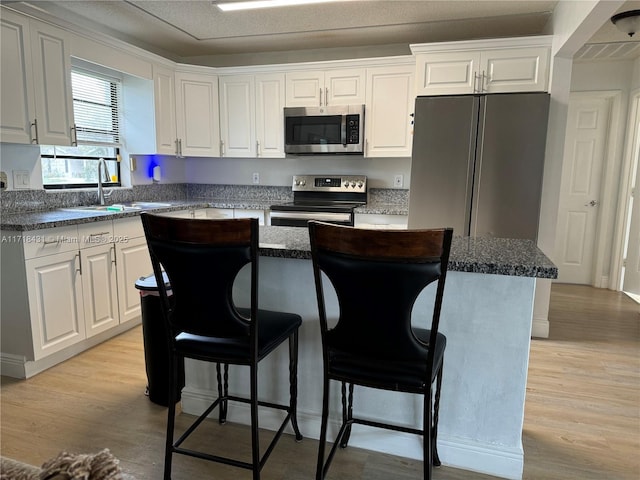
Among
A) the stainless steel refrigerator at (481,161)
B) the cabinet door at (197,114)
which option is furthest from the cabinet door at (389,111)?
the cabinet door at (197,114)

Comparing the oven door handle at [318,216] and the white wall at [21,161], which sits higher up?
the white wall at [21,161]

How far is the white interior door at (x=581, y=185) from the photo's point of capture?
4.62m

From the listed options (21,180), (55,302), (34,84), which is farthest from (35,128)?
(55,302)

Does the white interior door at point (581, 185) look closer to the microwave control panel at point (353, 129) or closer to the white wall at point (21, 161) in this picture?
the microwave control panel at point (353, 129)

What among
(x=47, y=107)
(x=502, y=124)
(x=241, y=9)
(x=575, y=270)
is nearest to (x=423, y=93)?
(x=502, y=124)

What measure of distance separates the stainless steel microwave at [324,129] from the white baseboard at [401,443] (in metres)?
2.59

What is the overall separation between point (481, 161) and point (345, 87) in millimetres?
1509

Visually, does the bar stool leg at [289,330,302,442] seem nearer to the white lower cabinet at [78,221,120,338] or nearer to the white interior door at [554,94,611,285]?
the white lower cabinet at [78,221,120,338]

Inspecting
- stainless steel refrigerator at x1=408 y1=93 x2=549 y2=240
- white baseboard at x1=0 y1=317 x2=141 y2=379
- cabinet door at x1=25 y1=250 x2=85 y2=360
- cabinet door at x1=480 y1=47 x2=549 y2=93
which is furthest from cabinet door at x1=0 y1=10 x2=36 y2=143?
A: cabinet door at x1=480 y1=47 x2=549 y2=93

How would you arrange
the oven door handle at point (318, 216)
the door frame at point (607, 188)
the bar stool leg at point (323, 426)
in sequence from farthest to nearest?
the door frame at point (607, 188) → the oven door handle at point (318, 216) → the bar stool leg at point (323, 426)

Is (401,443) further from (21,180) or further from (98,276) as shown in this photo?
(21,180)

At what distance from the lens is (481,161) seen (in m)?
3.14

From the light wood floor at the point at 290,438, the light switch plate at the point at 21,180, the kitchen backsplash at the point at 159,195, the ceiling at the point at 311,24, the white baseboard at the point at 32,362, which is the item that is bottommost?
the light wood floor at the point at 290,438

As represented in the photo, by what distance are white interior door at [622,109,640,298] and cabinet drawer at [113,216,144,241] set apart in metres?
4.74
